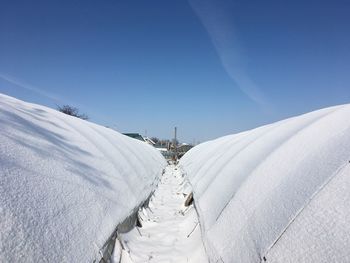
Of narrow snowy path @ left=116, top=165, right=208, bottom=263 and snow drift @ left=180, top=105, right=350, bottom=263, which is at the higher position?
snow drift @ left=180, top=105, right=350, bottom=263

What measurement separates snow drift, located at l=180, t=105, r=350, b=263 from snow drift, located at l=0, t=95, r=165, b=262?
136 cm

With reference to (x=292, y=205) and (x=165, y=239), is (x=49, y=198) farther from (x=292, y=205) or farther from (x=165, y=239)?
(x=165, y=239)

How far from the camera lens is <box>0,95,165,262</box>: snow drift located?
7.02 ft

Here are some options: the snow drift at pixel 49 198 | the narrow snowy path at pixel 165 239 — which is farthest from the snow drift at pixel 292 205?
the snow drift at pixel 49 198

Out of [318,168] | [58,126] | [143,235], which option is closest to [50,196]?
[318,168]

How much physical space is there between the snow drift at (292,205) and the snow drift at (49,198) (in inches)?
53.5

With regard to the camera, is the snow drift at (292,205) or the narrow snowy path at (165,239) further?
the narrow snowy path at (165,239)

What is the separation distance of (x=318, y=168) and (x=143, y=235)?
368 centimetres

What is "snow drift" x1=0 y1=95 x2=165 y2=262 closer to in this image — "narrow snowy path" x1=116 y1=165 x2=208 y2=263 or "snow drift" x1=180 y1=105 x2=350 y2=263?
"narrow snowy path" x1=116 y1=165 x2=208 y2=263

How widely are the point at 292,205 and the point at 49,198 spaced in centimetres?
208

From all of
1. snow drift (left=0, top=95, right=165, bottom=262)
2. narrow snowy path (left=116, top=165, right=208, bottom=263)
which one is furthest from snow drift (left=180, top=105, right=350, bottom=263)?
snow drift (left=0, top=95, right=165, bottom=262)

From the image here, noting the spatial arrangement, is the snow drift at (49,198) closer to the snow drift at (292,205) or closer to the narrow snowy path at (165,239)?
the narrow snowy path at (165,239)

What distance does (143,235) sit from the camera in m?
5.59

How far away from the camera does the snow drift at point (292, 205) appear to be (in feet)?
6.73
